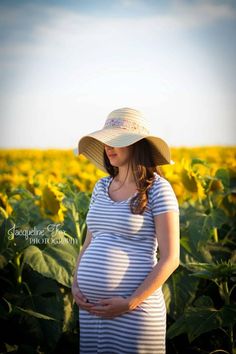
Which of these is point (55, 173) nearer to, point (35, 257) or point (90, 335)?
point (35, 257)

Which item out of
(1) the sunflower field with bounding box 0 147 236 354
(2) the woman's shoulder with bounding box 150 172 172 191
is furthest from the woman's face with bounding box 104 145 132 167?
(1) the sunflower field with bounding box 0 147 236 354

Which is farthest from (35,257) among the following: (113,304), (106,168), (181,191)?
(181,191)

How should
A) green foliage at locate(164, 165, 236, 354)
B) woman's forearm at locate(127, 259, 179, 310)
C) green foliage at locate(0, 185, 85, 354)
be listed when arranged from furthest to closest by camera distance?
green foliage at locate(0, 185, 85, 354) < green foliage at locate(164, 165, 236, 354) < woman's forearm at locate(127, 259, 179, 310)

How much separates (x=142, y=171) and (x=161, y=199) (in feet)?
0.43

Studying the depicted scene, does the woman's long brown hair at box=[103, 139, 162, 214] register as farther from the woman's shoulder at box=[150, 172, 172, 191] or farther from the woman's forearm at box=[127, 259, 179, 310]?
the woman's forearm at box=[127, 259, 179, 310]

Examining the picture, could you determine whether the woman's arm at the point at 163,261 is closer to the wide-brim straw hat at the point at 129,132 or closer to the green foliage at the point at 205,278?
the wide-brim straw hat at the point at 129,132

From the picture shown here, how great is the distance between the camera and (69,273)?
2.50m

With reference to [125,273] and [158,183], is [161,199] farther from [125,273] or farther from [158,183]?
[125,273]

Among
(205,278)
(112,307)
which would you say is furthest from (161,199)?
(205,278)

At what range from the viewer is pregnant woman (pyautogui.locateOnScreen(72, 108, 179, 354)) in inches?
73.7

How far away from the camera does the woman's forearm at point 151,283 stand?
6.08 feet

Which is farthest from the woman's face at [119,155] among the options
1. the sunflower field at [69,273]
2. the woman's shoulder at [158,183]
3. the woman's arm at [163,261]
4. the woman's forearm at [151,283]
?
the sunflower field at [69,273]

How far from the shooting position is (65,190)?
3027mm

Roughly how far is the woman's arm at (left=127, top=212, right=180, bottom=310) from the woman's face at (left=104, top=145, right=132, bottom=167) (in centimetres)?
25
